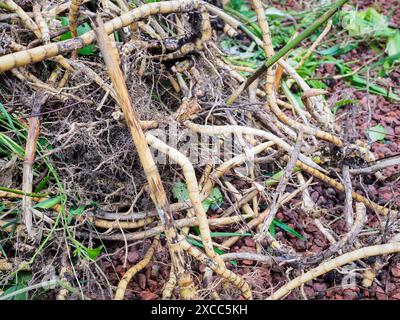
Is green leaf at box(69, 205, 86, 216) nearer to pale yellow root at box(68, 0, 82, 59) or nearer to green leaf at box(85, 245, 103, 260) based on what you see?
green leaf at box(85, 245, 103, 260)

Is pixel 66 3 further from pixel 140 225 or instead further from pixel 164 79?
pixel 140 225

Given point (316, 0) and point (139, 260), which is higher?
point (316, 0)

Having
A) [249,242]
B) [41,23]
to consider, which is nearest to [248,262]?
[249,242]

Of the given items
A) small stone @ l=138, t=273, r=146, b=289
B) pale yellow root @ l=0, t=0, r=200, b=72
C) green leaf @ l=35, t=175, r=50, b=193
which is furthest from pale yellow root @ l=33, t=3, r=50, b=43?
small stone @ l=138, t=273, r=146, b=289

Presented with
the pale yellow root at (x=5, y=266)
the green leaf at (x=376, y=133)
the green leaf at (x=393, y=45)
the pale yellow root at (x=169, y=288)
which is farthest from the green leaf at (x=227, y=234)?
the green leaf at (x=393, y=45)

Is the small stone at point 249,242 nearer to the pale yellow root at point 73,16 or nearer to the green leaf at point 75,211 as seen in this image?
the green leaf at point 75,211

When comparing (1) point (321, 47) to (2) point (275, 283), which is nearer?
(2) point (275, 283)
